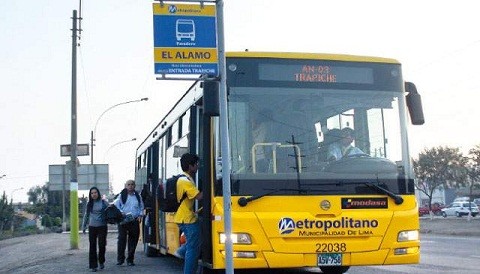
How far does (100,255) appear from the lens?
581 inches

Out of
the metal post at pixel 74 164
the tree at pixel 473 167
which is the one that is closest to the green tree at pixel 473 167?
the tree at pixel 473 167

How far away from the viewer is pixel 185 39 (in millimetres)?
8023

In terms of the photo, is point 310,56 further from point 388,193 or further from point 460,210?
point 460,210

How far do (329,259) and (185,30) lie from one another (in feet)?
11.5

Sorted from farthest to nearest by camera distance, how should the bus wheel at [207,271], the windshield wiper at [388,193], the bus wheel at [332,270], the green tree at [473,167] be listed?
the green tree at [473,167] < the bus wheel at [332,270] < the bus wheel at [207,271] < the windshield wiper at [388,193]

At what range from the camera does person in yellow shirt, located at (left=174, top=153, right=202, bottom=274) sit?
9.42 m

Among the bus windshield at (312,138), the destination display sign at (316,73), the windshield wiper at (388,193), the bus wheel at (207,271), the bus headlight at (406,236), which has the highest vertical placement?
the destination display sign at (316,73)

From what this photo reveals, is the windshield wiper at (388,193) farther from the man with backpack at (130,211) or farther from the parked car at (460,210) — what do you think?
the parked car at (460,210)

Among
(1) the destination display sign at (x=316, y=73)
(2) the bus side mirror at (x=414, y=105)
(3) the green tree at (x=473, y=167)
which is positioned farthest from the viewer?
(3) the green tree at (x=473, y=167)

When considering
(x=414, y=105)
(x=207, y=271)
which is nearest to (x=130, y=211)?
(x=207, y=271)

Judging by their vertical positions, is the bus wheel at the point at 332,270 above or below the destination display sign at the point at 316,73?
below

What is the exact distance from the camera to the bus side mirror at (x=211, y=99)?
7.75 m

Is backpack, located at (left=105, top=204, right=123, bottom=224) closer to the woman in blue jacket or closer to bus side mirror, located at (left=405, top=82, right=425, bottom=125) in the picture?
the woman in blue jacket

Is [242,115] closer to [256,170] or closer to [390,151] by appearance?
[256,170]
